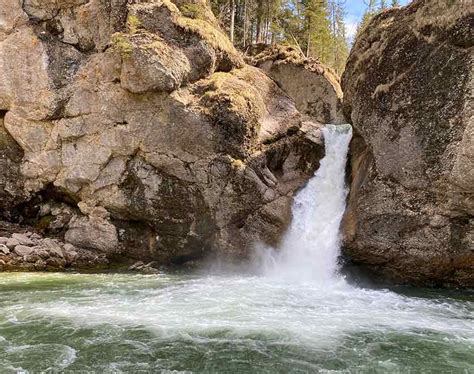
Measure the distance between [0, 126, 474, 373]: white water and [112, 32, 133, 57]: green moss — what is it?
27.6 ft

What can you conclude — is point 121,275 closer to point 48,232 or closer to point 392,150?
point 48,232

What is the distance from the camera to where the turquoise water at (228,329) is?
8.32 meters

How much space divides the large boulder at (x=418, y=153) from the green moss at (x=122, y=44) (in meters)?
8.98

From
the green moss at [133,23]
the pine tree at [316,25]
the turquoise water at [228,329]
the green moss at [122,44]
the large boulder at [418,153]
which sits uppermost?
the pine tree at [316,25]

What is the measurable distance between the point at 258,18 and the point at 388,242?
2696cm

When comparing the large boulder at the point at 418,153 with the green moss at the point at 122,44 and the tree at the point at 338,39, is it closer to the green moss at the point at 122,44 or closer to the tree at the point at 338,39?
the green moss at the point at 122,44

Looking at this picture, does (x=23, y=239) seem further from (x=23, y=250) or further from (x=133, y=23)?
(x=133, y=23)

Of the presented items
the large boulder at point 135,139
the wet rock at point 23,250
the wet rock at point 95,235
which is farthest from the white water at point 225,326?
the large boulder at point 135,139

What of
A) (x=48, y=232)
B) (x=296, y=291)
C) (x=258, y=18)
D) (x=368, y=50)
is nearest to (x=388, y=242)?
(x=296, y=291)

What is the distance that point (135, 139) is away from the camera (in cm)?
1831

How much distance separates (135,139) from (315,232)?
26.1 feet

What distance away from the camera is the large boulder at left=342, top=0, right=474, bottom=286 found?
552 inches

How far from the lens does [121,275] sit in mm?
17094

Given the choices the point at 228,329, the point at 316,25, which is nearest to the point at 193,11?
the point at 228,329
